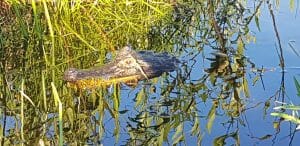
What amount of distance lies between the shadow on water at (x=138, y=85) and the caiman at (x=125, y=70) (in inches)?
1.6

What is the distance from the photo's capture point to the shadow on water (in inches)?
74.7

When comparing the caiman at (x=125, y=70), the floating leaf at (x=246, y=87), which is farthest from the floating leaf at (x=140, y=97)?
the floating leaf at (x=246, y=87)

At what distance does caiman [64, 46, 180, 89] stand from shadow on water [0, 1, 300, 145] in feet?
0.14

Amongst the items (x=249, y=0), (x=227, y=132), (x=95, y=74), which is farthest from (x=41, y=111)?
(x=249, y=0)

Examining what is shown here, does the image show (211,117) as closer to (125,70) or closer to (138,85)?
(138,85)

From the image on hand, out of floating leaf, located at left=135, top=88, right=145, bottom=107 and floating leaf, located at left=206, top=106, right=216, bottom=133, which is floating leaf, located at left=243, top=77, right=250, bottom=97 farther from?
floating leaf, located at left=135, top=88, right=145, bottom=107

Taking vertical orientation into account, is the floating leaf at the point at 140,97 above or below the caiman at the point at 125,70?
below

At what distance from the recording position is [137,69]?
246 cm

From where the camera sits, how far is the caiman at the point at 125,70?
7.63ft

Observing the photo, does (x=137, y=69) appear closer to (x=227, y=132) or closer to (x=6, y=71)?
(x=6, y=71)

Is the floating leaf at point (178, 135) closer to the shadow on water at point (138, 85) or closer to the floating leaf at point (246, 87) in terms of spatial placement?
the shadow on water at point (138, 85)

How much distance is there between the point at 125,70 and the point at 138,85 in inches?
5.2

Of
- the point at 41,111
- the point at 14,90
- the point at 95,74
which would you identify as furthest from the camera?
the point at 95,74

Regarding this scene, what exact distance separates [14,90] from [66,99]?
0.19 meters
